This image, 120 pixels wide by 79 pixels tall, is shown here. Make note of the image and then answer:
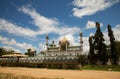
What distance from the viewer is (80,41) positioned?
266 ft

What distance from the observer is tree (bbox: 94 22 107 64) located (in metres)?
48.7

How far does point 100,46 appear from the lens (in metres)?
49.7

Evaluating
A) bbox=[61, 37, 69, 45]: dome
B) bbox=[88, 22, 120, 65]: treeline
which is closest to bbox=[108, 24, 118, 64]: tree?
bbox=[88, 22, 120, 65]: treeline

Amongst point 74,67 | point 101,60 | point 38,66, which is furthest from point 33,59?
point 74,67

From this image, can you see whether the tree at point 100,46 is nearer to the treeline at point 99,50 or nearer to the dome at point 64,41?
the treeline at point 99,50

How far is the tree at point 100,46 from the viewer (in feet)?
160

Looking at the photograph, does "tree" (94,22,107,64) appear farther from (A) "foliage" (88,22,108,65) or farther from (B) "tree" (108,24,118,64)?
(B) "tree" (108,24,118,64)

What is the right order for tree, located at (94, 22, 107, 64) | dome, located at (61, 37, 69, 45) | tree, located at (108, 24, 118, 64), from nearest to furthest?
tree, located at (94, 22, 107, 64), tree, located at (108, 24, 118, 64), dome, located at (61, 37, 69, 45)

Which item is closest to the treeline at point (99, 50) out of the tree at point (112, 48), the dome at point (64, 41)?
the tree at point (112, 48)

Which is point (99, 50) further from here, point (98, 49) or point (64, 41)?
point (64, 41)

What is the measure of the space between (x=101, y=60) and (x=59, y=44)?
41533mm

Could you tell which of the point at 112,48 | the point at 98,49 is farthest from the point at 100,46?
the point at 112,48

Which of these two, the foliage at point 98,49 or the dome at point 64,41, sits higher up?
the dome at point 64,41

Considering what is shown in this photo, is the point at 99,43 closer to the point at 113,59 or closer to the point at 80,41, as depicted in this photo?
the point at 113,59
